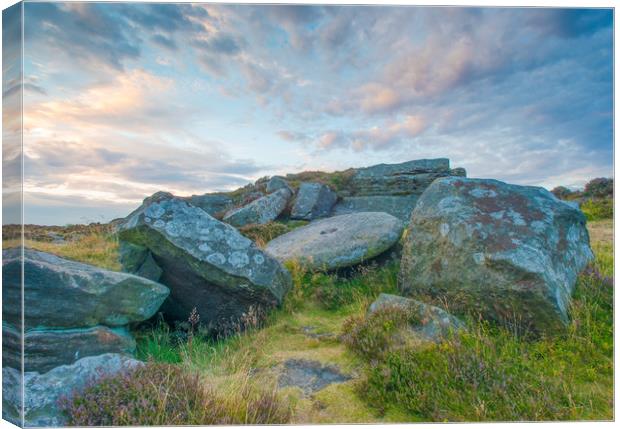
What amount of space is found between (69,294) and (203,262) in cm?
176

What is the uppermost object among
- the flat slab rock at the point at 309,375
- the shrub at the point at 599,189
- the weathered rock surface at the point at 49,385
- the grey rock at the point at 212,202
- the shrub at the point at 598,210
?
the grey rock at the point at 212,202

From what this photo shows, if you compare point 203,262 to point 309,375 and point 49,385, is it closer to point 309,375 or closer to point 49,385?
point 309,375

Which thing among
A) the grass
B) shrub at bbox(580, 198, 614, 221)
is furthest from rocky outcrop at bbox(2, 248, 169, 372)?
shrub at bbox(580, 198, 614, 221)

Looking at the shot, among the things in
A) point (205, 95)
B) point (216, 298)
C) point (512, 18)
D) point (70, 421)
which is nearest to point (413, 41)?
point (512, 18)

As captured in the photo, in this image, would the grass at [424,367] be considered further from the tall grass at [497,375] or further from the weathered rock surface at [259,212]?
the weathered rock surface at [259,212]

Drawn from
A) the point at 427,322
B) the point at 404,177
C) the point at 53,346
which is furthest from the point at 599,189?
the point at 53,346

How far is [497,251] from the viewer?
6117 millimetres

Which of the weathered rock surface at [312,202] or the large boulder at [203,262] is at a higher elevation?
the weathered rock surface at [312,202]

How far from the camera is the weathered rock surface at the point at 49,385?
4402mm

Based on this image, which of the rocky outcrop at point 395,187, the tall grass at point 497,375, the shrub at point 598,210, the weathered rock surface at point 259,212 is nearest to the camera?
the tall grass at point 497,375

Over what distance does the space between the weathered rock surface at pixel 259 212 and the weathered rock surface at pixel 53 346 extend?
8.12 m

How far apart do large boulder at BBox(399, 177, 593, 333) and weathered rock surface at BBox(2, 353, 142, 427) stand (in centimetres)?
443

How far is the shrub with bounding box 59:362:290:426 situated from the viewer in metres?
4.15

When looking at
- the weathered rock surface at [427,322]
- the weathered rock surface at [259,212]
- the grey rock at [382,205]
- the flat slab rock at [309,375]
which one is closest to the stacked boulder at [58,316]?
the flat slab rock at [309,375]
